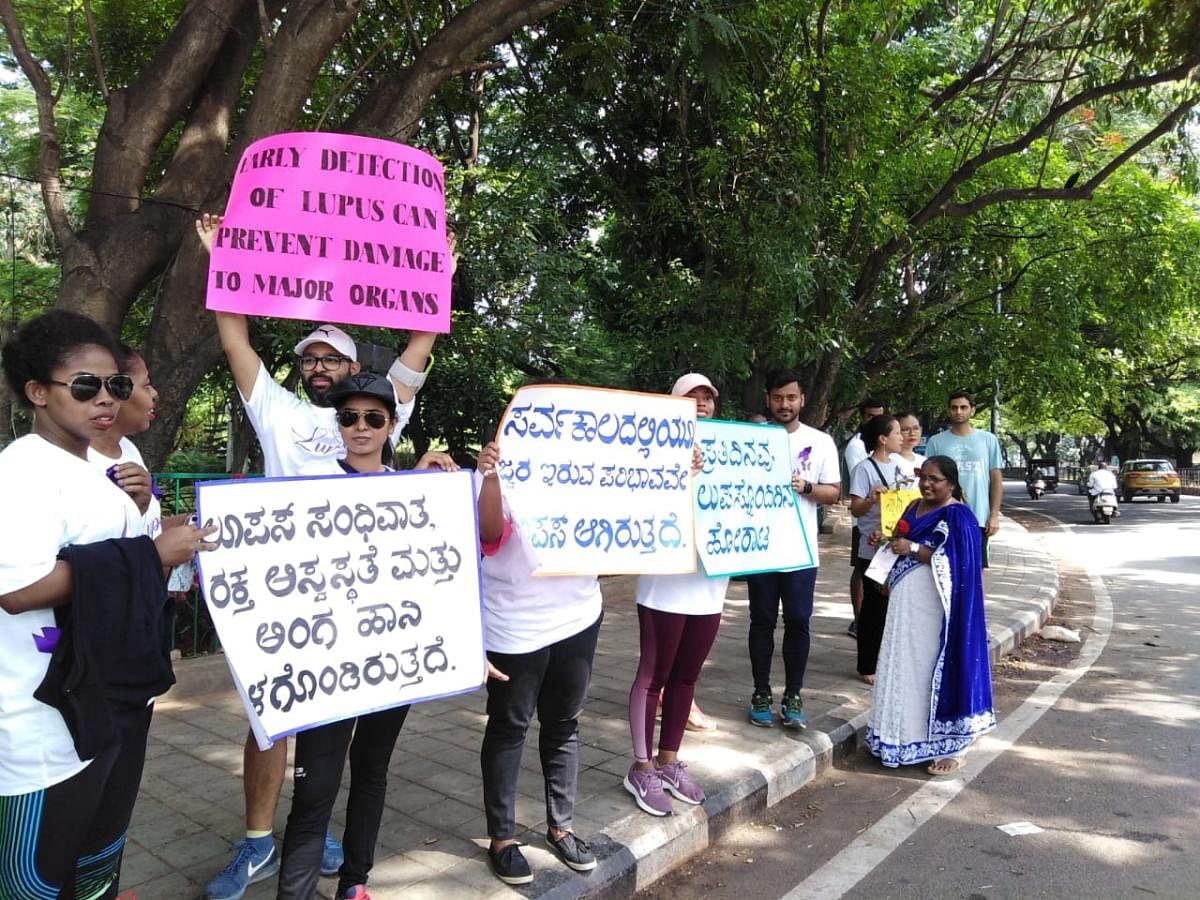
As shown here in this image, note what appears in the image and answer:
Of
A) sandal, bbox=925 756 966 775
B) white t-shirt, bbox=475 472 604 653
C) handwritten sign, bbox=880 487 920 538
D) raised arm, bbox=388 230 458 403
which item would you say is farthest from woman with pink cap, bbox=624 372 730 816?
handwritten sign, bbox=880 487 920 538

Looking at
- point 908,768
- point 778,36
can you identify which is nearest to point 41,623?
point 908,768

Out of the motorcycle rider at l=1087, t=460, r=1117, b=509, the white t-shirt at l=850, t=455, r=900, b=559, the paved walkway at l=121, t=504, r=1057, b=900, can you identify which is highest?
the white t-shirt at l=850, t=455, r=900, b=559

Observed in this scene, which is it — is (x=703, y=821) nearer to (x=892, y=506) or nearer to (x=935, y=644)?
(x=935, y=644)

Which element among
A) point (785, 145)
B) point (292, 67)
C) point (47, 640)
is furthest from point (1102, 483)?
point (47, 640)

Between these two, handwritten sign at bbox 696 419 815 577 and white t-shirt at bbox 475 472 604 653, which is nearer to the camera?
white t-shirt at bbox 475 472 604 653

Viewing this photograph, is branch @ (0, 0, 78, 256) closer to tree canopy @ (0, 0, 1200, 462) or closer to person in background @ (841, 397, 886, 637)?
tree canopy @ (0, 0, 1200, 462)

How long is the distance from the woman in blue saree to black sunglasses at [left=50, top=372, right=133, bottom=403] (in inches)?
146

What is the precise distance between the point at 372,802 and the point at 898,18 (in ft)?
35.8

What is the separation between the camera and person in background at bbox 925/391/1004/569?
6.24 metres

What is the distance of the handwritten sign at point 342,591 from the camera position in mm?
2385

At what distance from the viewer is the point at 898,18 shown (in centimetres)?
1022

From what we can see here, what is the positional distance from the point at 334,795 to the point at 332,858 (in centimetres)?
75

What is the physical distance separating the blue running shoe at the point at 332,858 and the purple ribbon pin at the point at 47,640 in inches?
54.9

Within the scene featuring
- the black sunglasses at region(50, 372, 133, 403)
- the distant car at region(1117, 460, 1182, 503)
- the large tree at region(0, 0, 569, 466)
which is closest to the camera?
the black sunglasses at region(50, 372, 133, 403)
